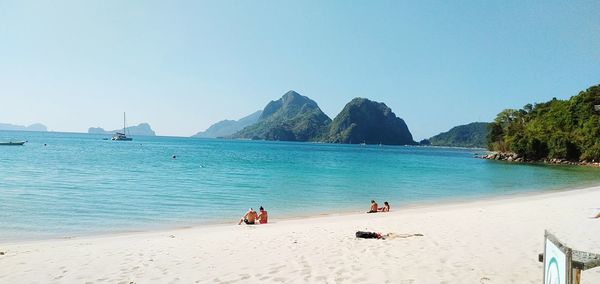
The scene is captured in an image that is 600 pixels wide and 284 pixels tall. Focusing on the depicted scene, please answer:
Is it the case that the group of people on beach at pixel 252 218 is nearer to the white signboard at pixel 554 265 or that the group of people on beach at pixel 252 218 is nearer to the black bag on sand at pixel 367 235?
the black bag on sand at pixel 367 235

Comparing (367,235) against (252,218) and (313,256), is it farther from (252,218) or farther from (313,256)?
(252,218)

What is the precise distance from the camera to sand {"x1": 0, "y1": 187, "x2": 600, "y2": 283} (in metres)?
8.06

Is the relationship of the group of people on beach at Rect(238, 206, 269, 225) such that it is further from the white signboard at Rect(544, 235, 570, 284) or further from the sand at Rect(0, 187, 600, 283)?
the white signboard at Rect(544, 235, 570, 284)

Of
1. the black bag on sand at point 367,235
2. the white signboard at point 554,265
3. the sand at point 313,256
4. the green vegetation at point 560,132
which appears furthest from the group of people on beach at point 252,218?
the green vegetation at point 560,132

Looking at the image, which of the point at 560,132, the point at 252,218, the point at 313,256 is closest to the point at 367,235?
the point at 313,256

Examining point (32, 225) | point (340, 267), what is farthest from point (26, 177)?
point (340, 267)

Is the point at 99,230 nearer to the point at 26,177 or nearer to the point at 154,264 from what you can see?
the point at 154,264

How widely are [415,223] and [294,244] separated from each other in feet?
19.1

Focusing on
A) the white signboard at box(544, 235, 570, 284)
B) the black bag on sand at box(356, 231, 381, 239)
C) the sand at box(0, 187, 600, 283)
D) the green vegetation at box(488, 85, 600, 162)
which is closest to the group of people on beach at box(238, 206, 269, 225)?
the sand at box(0, 187, 600, 283)

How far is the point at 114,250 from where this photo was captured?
1070cm

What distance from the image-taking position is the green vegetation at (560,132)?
8112 cm

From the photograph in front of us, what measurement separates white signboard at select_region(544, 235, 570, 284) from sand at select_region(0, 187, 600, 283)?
4109 millimetres

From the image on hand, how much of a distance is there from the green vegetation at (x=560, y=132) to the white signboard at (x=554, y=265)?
270 ft

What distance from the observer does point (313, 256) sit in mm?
9766
